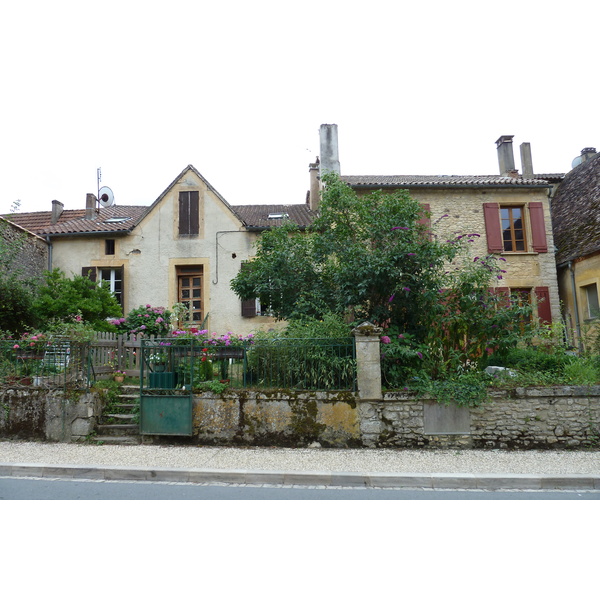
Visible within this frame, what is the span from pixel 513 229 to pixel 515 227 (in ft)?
0.42

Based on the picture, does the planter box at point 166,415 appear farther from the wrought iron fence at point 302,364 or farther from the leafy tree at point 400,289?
the leafy tree at point 400,289

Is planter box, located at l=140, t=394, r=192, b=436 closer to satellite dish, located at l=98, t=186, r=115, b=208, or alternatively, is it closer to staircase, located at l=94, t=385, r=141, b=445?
staircase, located at l=94, t=385, r=141, b=445

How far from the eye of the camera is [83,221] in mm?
18109

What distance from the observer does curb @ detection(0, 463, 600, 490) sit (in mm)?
6121

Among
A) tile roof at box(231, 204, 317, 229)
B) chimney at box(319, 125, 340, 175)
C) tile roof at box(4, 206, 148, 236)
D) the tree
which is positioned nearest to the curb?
the tree

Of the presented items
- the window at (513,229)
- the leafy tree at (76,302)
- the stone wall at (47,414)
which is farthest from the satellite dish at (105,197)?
the window at (513,229)

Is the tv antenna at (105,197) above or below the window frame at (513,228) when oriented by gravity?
above

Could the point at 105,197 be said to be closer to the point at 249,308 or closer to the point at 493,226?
the point at 249,308

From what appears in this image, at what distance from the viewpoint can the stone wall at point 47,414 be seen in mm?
8375

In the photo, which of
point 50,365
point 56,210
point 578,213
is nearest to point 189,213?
point 56,210

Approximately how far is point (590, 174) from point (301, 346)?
16.5m

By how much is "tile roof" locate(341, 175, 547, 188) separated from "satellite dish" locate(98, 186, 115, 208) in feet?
37.6
